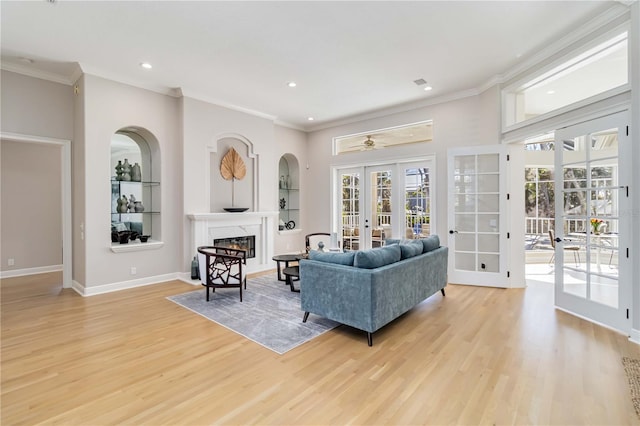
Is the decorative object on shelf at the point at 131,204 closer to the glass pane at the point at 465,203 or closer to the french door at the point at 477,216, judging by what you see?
the french door at the point at 477,216

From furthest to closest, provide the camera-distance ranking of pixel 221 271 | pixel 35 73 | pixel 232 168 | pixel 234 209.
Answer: pixel 232 168 < pixel 234 209 < pixel 35 73 < pixel 221 271

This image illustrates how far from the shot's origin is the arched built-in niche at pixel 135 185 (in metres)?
5.12

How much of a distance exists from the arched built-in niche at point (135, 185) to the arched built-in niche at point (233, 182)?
986mm

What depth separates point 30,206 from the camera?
599cm

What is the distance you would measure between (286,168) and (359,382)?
6.24m

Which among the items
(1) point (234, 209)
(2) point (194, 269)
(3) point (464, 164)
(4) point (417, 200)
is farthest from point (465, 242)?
(2) point (194, 269)

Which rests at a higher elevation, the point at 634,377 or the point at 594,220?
the point at 594,220

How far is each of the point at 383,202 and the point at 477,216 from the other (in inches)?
77.3

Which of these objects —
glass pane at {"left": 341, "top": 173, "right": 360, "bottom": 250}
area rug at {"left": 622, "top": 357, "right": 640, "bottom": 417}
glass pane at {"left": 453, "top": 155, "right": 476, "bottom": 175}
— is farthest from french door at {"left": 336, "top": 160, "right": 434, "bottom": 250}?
area rug at {"left": 622, "top": 357, "right": 640, "bottom": 417}

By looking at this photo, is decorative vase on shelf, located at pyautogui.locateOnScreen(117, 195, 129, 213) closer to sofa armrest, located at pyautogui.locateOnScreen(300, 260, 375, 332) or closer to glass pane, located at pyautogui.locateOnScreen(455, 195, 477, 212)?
sofa armrest, located at pyautogui.locateOnScreen(300, 260, 375, 332)

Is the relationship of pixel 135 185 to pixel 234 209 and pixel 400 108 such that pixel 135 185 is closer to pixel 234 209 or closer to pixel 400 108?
pixel 234 209

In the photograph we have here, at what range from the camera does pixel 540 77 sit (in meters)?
4.27

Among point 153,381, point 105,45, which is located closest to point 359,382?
point 153,381

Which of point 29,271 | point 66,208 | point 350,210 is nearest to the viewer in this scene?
point 66,208
